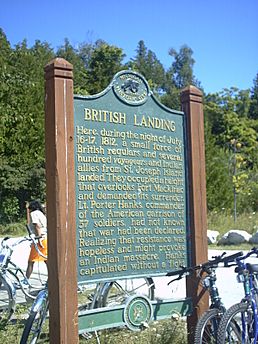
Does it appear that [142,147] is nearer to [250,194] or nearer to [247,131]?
[250,194]

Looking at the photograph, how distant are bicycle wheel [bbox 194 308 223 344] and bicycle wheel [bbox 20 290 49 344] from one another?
4.67ft

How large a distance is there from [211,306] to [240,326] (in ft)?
1.11

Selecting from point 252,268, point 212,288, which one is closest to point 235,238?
point 212,288

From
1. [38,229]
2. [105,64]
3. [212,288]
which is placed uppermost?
[105,64]

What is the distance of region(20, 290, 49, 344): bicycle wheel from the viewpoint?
195 inches

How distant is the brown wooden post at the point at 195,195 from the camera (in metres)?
5.37

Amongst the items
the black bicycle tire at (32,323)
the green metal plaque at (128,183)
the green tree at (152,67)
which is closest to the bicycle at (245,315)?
the green metal plaque at (128,183)

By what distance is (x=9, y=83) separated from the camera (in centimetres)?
1550

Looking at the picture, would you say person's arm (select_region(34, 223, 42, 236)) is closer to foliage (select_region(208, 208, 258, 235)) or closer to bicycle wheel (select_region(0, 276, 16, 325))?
bicycle wheel (select_region(0, 276, 16, 325))

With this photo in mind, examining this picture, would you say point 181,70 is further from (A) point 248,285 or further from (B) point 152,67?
(A) point 248,285

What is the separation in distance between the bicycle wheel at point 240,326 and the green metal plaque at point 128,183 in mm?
872

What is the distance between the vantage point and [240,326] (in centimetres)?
465

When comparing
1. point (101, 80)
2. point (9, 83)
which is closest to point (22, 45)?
point (101, 80)

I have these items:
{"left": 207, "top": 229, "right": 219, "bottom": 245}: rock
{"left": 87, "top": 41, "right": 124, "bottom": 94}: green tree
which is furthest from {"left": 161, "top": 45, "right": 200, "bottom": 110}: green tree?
{"left": 207, "top": 229, "right": 219, "bottom": 245}: rock
